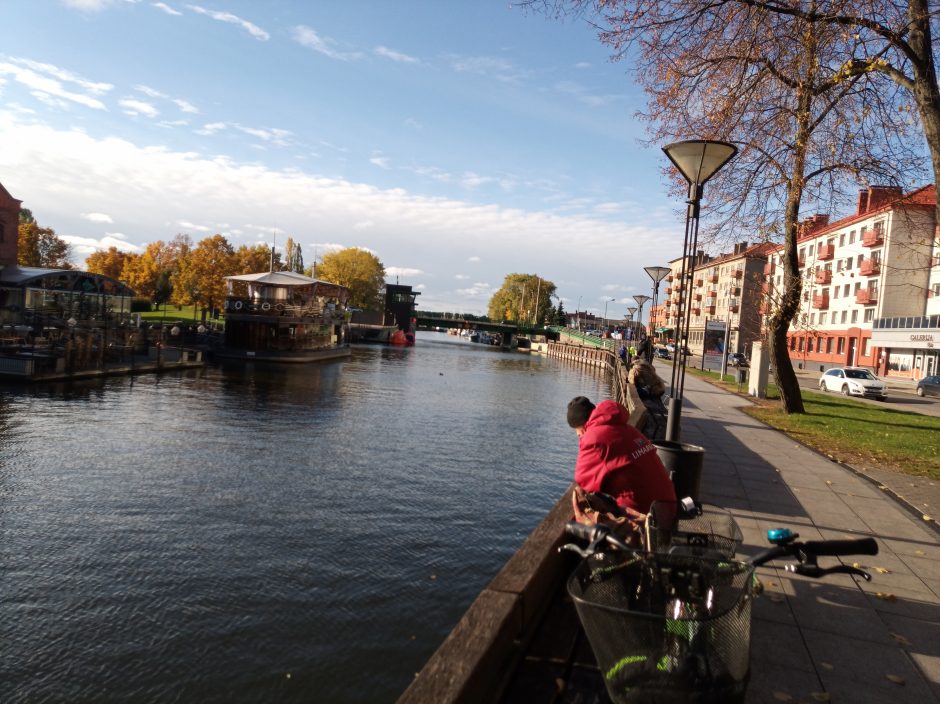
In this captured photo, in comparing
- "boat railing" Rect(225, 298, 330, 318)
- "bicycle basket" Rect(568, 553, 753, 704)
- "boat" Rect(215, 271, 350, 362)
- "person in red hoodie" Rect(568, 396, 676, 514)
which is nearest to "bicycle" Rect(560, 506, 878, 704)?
"bicycle basket" Rect(568, 553, 753, 704)

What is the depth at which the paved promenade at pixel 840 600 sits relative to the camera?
4.20 metres

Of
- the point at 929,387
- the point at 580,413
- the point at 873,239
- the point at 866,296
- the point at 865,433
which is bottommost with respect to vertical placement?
the point at 929,387

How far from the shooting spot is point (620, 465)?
443 centimetres

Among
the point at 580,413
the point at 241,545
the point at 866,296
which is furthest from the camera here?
the point at 866,296

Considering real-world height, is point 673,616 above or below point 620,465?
below

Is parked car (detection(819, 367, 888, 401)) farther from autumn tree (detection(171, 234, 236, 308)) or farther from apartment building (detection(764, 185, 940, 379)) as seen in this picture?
autumn tree (detection(171, 234, 236, 308))

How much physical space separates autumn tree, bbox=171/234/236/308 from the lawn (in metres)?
71.5

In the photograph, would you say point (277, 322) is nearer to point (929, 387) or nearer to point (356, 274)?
point (929, 387)

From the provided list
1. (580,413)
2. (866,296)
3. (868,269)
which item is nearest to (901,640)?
(580,413)

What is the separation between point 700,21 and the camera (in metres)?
10.6

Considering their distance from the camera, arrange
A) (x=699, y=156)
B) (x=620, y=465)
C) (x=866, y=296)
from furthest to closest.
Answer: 1. (x=866, y=296)
2. (x=699, y=156)
3. (x=620, y=465)

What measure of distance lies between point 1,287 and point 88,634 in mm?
36577

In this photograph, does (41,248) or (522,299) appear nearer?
(41,248)

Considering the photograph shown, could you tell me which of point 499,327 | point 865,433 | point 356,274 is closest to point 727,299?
point 499,327
